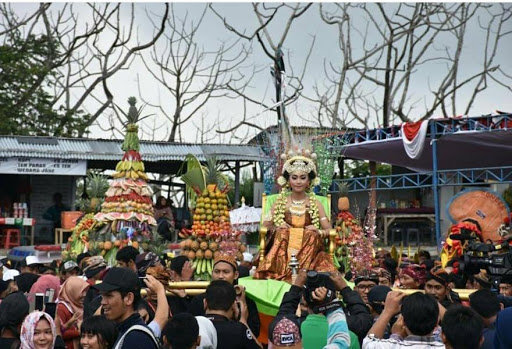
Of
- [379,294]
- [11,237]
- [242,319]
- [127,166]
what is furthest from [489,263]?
[11,237]

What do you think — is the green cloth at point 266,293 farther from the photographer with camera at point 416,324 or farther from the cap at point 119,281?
the photographer with camera at point 416,324

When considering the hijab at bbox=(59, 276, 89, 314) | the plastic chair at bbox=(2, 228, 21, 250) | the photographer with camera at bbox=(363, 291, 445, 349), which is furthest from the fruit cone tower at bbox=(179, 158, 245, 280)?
the plastic chair at bbox=(2, 228, 21, 250)

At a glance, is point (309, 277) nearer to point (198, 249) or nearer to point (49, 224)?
point (198, 249)

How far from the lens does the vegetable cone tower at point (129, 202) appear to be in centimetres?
1174

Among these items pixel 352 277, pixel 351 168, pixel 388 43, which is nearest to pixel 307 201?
pixel 352 277

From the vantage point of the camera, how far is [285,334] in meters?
4.32

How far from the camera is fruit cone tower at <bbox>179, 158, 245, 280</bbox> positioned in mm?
10586

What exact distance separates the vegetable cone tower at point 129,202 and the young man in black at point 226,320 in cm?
666

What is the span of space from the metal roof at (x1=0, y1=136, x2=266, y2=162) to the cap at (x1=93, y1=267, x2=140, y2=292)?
13131 mm

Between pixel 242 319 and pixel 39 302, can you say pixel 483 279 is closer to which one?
pixel 242 319

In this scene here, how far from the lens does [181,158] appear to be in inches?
793

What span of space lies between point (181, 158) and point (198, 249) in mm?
9546

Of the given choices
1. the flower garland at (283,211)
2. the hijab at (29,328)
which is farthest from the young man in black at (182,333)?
the flower garland at (283,211)

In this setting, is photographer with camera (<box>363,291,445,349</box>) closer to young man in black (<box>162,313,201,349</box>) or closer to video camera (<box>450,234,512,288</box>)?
young man in black (<box>162,313,201,349</box>)
